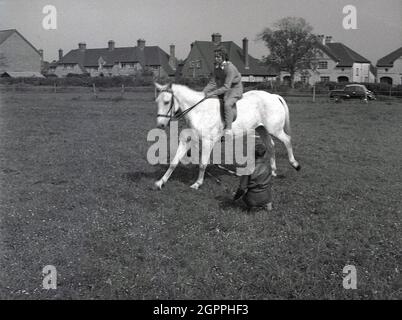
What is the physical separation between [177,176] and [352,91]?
40450mm

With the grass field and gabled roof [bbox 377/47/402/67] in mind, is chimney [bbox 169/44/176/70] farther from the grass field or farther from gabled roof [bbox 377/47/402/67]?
the grass field

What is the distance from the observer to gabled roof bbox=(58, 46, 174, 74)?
96.4 m

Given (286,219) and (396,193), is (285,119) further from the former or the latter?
(286,219)

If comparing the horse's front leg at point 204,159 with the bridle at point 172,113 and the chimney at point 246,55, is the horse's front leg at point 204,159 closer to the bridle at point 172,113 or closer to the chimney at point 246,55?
the bridle at point 172,113

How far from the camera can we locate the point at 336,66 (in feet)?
277

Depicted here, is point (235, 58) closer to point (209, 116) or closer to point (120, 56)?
point (120, 56)

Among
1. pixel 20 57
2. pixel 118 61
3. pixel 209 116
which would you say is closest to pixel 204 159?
pixel 209 116

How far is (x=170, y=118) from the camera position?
9.84 meters

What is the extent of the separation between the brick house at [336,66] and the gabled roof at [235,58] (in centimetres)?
653

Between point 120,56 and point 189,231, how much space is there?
98582 millimetres

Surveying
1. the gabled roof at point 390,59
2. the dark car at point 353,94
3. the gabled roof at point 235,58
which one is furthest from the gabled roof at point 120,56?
the dark car at point 353,94

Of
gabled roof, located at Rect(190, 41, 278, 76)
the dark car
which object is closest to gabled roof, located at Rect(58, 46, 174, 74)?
gabled roof, located at Rect(190, 41, 278, 76)

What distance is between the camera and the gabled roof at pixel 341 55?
274 feet

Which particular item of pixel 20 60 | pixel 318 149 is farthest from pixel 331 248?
pixel 20 60
